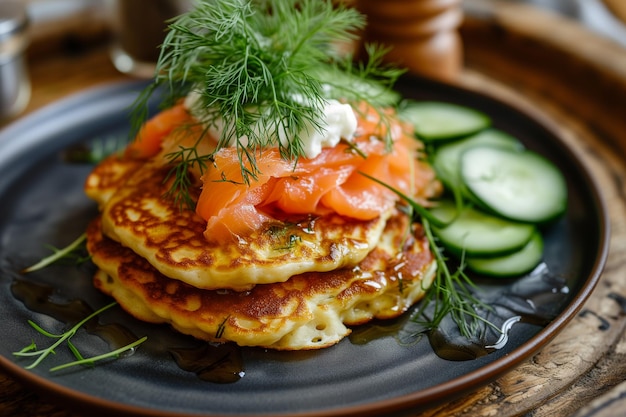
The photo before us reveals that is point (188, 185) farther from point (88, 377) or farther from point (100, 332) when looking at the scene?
point (88, 377)

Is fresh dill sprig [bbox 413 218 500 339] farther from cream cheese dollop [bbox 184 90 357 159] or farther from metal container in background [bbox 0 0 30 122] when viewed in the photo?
metal container in background [bbox 0 0 30 122]

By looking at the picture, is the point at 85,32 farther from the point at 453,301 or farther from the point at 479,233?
the point at 453,301

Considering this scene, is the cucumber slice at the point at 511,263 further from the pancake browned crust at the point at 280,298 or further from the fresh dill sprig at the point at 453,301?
the pancake browned crust at the point at 280,298

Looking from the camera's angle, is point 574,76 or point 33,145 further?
point 574,76

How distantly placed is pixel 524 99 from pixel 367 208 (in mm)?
1937

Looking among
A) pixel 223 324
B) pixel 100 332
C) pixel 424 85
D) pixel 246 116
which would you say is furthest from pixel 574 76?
pixel 100 332

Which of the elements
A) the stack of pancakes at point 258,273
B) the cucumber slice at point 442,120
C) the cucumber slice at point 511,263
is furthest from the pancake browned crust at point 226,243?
the cucumber slice at point 442,120

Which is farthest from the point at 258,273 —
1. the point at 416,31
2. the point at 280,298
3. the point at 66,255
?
the point at 416,31

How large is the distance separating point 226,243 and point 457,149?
4.40 feet

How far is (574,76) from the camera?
3.84 metres

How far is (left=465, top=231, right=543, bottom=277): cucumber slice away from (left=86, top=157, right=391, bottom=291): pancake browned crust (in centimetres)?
40

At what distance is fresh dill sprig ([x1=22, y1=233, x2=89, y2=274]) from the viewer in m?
2.49

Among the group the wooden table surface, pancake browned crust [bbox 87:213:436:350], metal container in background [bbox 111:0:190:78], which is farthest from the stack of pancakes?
metal container in background [bbox 111:0:190:78]

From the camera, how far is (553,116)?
369 centimetres
